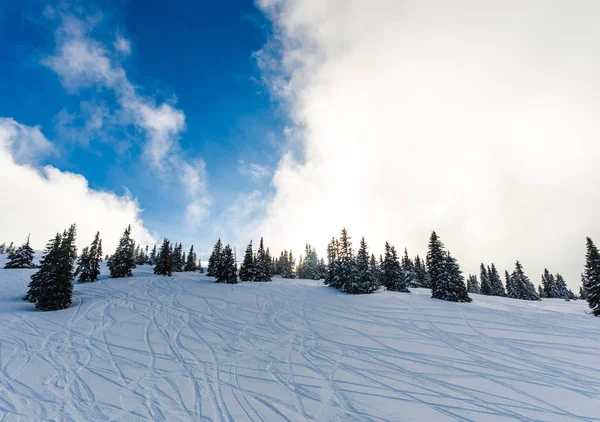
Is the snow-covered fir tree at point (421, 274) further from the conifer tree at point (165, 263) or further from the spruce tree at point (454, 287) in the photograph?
the conifer tree at point (165, 263)

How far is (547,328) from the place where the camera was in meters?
16.7

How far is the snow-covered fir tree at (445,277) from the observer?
3033 cm

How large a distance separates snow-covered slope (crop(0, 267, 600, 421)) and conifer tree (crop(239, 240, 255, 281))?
2901 cm

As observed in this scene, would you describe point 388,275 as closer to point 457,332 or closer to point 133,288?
point 457,332

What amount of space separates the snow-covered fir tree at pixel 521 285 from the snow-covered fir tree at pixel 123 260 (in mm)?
83295

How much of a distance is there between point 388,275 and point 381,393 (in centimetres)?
3607

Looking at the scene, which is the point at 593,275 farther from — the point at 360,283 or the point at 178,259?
the point at 178,259

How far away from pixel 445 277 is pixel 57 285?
4135cm

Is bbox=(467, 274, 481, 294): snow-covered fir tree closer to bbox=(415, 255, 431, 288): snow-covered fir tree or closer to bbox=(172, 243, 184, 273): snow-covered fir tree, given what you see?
bbox=(415, 255, 431, 288): snow-covered fir tree

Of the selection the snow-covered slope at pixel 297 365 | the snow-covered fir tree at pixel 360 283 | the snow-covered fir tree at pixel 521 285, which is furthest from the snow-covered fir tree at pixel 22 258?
the snow-covered fir tree at pixel 521 285

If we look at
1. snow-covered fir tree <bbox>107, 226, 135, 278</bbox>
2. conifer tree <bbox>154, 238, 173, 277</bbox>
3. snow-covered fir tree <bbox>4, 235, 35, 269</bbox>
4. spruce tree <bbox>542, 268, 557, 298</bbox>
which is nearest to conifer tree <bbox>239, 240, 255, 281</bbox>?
conifer tree <bbox>154, 238, 173, 277</bbox>

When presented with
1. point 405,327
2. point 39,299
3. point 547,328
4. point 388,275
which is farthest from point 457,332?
point 39,299

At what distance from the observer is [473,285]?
8725 centimetres

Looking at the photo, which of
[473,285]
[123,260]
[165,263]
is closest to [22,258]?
[123,260]
